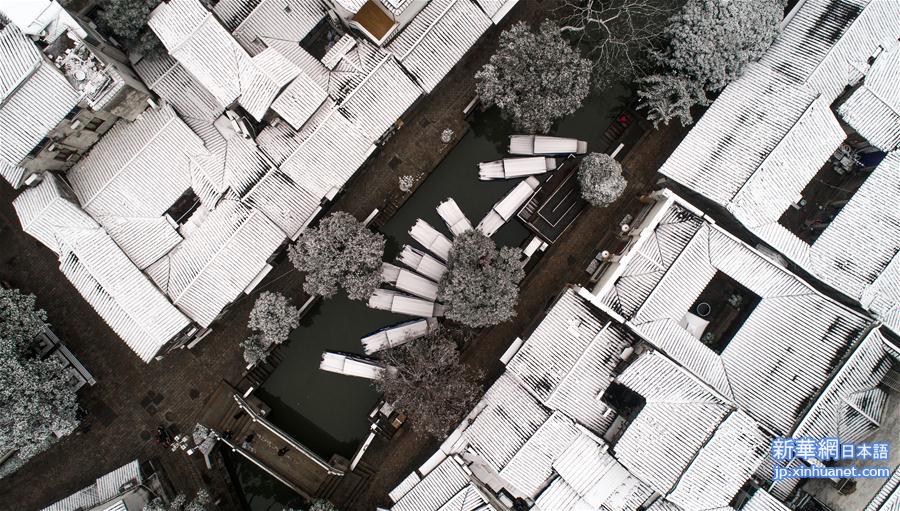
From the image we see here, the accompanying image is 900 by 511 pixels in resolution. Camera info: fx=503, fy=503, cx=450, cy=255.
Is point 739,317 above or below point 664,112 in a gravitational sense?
below

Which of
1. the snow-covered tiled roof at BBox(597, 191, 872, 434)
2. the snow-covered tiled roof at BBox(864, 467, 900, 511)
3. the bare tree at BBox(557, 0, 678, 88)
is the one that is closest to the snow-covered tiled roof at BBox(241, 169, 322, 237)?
the snow-covered tiled roof at BBox(597, 191, 872, 434)

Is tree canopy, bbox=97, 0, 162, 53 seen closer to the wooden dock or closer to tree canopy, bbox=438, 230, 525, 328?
tree canopy, bbox=438, 230, 525, 328

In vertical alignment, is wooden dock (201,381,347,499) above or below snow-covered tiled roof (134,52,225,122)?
below

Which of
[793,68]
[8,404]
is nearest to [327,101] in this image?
[8,404]

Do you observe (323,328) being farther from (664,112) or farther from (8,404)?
(664,112)

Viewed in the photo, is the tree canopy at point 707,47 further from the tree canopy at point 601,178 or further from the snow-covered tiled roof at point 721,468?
the snow-covered tiled roof at point 721,468

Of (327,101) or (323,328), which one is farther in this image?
(323,328)
